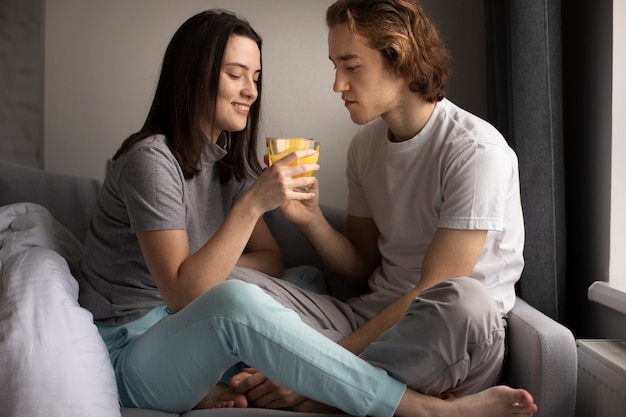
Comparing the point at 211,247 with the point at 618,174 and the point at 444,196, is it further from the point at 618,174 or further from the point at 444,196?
the point at 618,174

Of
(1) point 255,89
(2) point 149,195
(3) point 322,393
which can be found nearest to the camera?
(3) point 322,393

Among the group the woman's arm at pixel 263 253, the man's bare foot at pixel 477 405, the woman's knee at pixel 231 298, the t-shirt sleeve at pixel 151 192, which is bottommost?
the man's bare foot at pixel 477 405

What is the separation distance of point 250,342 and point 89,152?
5.32ft

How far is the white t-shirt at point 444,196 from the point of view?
1.89 m

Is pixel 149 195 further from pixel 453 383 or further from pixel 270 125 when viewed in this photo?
pixel 270 125

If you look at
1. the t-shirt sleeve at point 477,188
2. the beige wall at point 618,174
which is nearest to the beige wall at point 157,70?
the beige wall at point 618,174

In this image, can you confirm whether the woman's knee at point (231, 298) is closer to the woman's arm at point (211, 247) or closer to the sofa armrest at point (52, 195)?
the woman's arm at point (211, 247)

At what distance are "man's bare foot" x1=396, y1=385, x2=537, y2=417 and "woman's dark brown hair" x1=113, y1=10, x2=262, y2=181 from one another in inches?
31.7

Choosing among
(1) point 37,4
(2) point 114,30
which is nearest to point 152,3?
(2) point 114,30

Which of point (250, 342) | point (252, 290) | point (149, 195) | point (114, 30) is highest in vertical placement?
point (114, 30)

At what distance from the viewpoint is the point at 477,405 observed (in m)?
1.68

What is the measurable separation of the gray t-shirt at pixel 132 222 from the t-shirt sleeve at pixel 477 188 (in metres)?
0.63

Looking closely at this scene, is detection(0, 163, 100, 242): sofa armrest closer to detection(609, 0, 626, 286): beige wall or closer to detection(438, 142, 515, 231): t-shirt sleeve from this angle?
detection(438, 142, 515, 231): t-shirt sleeve

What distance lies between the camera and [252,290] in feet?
5.51
